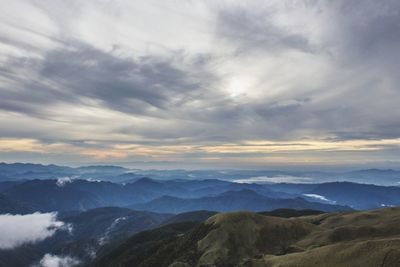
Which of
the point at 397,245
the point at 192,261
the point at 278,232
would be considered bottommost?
the point at 192,261

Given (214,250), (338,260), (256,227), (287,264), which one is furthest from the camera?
(256,227)

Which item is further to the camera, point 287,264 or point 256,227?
point 256,227

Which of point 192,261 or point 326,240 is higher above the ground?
point 326,240

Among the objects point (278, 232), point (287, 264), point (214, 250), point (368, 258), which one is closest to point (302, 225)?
point (278, 232)

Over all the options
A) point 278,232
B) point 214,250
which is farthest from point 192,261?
point 278,232

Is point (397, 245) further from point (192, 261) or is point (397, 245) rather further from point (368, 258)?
point (192, 261)

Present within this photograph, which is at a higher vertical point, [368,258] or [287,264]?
[368,258]

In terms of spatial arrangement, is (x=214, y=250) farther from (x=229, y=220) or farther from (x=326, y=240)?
(x=326, y=240)

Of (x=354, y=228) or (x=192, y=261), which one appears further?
(x=192, y=261)

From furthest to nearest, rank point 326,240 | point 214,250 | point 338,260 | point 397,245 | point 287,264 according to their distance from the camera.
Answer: point 214,250, point 326,240, point 287,264, point 338,260, point 397,245
